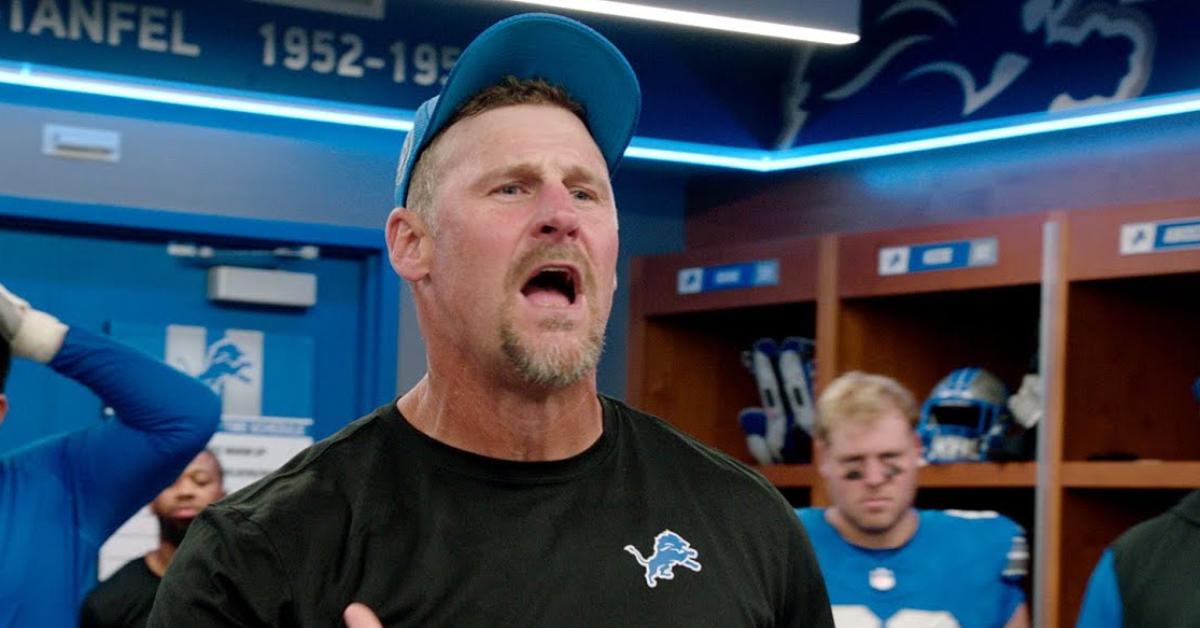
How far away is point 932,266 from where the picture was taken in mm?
4867

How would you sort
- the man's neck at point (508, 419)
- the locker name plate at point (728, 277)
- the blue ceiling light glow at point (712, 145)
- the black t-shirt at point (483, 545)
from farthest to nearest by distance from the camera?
the locker name plate at point (728, 277) → the blue ceiling light glow at point (712, 145) → the man's neck at point (508, 419) → the black t-shirt at point (483, 545)

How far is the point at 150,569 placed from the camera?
400 cm

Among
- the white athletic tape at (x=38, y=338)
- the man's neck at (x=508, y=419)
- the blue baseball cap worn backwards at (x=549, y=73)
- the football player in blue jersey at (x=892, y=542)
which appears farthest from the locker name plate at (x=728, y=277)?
the man's neck at (x=508, y=419)

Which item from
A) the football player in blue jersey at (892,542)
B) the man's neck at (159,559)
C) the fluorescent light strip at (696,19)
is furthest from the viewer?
the fluorescent light strip at (696,19)

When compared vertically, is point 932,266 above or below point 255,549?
above

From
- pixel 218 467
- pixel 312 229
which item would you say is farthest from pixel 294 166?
pixel 218 467

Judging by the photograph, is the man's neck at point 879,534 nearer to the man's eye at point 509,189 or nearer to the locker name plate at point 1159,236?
the locker name plate at point 1159,236

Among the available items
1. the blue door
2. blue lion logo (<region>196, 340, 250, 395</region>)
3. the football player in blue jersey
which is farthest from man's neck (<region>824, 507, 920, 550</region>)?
blue lion logo (<region>196, 340, 250, 395</region>)

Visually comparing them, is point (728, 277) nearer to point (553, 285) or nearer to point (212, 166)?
point (212, 166)

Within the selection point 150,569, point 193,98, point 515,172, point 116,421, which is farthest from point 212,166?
point 515,172

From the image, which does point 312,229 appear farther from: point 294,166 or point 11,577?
point 11,577

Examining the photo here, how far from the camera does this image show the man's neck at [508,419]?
58.7 inches

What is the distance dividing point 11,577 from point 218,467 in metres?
1.58

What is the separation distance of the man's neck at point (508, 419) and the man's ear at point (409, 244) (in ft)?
0.33
